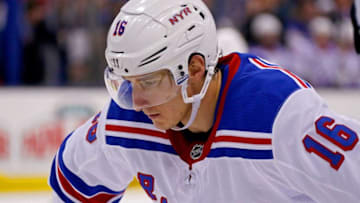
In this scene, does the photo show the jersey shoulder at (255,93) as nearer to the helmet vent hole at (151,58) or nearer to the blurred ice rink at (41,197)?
the helmet vent hole at (151,58)

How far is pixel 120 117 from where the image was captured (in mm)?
2264

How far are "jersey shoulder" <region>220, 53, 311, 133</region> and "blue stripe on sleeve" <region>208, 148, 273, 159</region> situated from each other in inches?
2.5

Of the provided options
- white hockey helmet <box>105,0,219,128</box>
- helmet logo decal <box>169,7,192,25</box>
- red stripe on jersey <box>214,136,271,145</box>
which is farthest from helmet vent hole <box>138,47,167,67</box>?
red stripe on jersey <box>214,136,271,145</box>

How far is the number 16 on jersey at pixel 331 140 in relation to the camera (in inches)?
71.9

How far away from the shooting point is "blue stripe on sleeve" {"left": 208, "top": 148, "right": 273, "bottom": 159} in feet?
6.27

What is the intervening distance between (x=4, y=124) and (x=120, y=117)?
2745 millimetres

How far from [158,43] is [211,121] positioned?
0.35 meters

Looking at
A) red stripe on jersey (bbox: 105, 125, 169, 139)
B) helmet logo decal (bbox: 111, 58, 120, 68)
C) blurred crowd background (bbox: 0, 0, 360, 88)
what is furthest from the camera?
blurred crowd background (bbox: 0, 0, 360, 88)

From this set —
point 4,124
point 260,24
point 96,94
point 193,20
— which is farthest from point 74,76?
point 193,20

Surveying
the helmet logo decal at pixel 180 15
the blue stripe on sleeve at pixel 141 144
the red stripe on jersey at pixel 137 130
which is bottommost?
the blue stripe on sleeve at pixel 141 144

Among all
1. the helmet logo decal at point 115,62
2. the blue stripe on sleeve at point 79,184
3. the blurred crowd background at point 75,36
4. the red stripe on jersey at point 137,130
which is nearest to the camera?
the helmet logo decal at point 115,62

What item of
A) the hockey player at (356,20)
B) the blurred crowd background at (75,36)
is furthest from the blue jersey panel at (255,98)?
the blurred crowd background at (75,36)

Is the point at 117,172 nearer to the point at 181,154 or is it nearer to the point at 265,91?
the point at 181,154

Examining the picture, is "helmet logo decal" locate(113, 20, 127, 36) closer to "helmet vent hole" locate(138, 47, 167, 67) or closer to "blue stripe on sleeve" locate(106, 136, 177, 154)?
"helmet vent hole" locate(138, 47, 167, 67)
